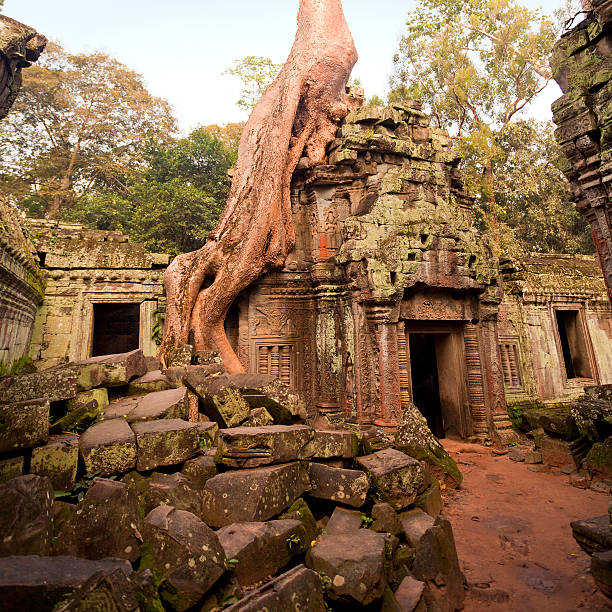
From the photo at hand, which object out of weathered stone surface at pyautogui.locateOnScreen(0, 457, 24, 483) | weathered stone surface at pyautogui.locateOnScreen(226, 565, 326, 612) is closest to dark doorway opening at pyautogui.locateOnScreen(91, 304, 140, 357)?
weathered stone surface at pyautogui.locateOnScreen(0, 457, 24, 483)

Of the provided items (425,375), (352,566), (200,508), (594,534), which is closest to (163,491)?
(200,508)

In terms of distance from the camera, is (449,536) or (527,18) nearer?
(449,536)

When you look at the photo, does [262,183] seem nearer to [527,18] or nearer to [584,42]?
[584,42]

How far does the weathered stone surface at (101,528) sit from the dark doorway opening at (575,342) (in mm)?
11708

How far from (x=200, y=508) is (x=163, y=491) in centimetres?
29

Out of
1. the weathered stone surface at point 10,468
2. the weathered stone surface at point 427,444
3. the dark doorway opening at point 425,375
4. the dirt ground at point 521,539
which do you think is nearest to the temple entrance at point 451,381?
the dark doorway opening at point 425,375

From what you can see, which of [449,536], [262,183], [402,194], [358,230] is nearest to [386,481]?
[449,536]

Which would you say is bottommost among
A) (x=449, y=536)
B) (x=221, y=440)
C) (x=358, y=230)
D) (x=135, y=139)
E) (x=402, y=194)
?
(x=449, y=536)

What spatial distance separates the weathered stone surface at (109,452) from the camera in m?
2.38

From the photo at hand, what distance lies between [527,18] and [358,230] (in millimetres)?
15532

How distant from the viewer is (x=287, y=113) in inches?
345

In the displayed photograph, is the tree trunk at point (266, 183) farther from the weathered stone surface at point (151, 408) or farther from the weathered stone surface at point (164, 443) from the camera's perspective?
the weathered stone surface at point (164, 443)

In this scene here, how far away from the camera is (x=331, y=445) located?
336cm

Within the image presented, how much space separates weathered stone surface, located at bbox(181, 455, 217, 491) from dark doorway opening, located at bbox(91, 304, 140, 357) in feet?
31.4
